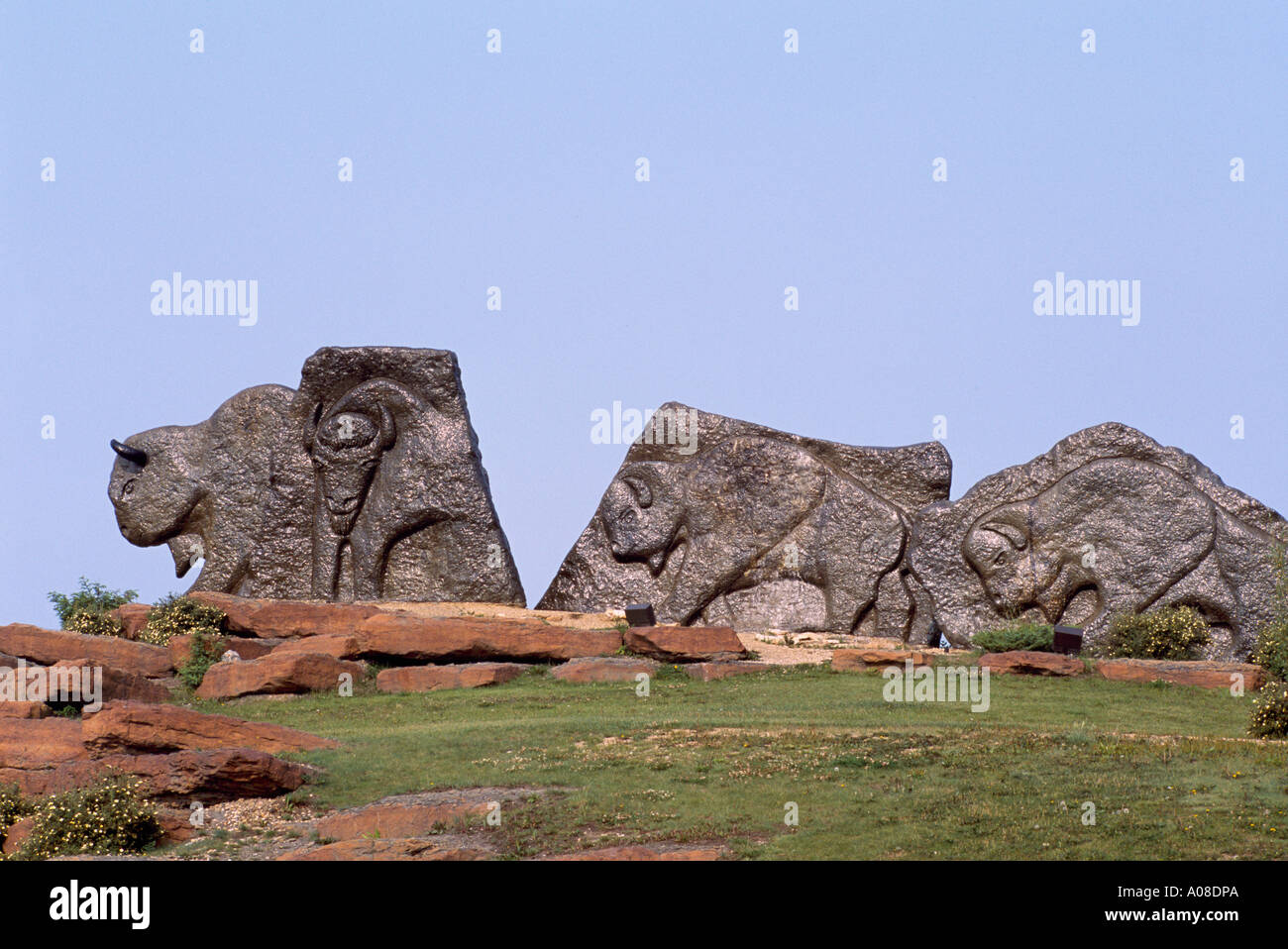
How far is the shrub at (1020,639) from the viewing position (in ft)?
76.8

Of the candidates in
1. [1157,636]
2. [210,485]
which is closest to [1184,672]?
[1157,636]

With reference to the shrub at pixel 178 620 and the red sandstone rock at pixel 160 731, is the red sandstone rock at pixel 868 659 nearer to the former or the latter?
Answer: the red sandstone rock at pixel 160 731

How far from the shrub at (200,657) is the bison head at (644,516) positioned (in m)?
8.08

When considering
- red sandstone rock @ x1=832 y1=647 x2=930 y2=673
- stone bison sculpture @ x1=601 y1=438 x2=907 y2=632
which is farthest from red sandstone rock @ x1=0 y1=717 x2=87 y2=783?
stone bison sculpture @ x1=601 y1=438 x2=907 y2=632

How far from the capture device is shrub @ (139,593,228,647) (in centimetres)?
2492

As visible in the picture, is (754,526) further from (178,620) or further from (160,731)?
(160,731)

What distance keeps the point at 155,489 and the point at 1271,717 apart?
21265 mm

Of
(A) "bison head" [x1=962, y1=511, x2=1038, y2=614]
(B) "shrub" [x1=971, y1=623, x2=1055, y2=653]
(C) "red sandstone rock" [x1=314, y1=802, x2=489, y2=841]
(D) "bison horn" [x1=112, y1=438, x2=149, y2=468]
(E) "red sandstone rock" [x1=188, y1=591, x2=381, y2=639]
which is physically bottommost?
(C) "red sandstone rock" [x1=314, y1=802, x2=489, y2=841]

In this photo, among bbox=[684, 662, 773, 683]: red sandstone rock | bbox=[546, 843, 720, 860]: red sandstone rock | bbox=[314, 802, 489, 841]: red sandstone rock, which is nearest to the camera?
bbox=[546, 843, 720, 860]: red sandstone rock

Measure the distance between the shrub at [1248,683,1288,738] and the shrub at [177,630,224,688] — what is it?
14092 mm

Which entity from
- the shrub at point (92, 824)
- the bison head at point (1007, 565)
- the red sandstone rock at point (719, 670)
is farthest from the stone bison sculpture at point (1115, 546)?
the shrub at point (92, 824)

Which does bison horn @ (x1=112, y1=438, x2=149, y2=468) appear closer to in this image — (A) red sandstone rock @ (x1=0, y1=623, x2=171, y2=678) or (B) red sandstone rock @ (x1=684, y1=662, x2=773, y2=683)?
(A) red sandstone rock @ (x1=0, y1=623, x2=171, y2=678)
